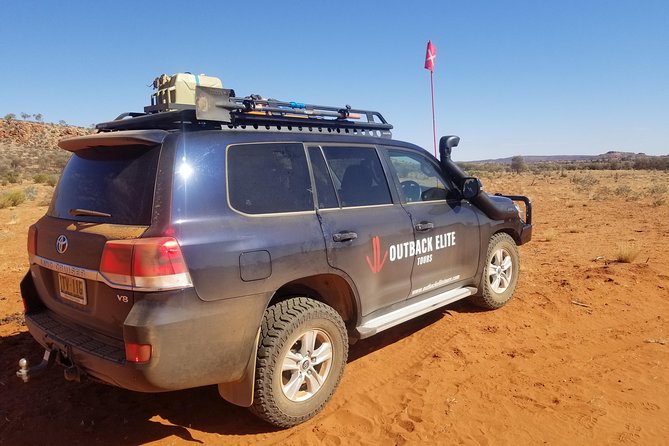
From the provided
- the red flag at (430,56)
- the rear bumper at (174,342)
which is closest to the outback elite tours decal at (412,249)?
the rear bumper at (174,342)

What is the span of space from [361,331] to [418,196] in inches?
56.6

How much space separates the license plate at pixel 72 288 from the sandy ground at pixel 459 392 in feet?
2.92

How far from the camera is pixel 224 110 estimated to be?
298 centimetres

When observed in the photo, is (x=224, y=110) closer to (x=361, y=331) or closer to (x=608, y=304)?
(x=361, y=331)

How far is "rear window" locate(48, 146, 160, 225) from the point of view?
106 inches

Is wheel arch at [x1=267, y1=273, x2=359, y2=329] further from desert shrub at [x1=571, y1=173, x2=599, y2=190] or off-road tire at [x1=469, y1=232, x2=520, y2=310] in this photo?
desert shrub at [x1=571, y1=173, x2=599, y2=190]

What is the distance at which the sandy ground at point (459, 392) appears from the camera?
119 inches

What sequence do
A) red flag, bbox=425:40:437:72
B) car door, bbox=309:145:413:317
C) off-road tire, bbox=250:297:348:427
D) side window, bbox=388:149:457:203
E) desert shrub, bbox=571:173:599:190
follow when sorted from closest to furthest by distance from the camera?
off-road tire, bbox=250:297:348:427
car door, bbox=309:145:413:317
side window, bbox=388:149:457:203
red flag, bbox=425:40:437:72
desert shrub, bbox=571:173:599:190

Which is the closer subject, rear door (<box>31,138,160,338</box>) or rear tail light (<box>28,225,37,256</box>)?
rear door (<box>31,138,160,338</box>)

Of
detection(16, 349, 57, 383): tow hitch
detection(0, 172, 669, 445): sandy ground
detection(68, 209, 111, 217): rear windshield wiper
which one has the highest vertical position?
detection(68, 209, 111, 217): rear windshield wiper

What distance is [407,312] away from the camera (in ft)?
12.9

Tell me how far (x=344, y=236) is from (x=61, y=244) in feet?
5.84

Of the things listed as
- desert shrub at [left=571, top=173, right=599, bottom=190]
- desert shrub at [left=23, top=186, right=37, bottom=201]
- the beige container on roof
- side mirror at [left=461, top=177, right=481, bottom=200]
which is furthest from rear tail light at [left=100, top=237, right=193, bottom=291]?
desert shrub at [left=571, top=173, right=599, bottom=190]

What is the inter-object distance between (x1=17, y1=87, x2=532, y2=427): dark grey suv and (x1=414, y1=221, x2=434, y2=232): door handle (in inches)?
0.7
